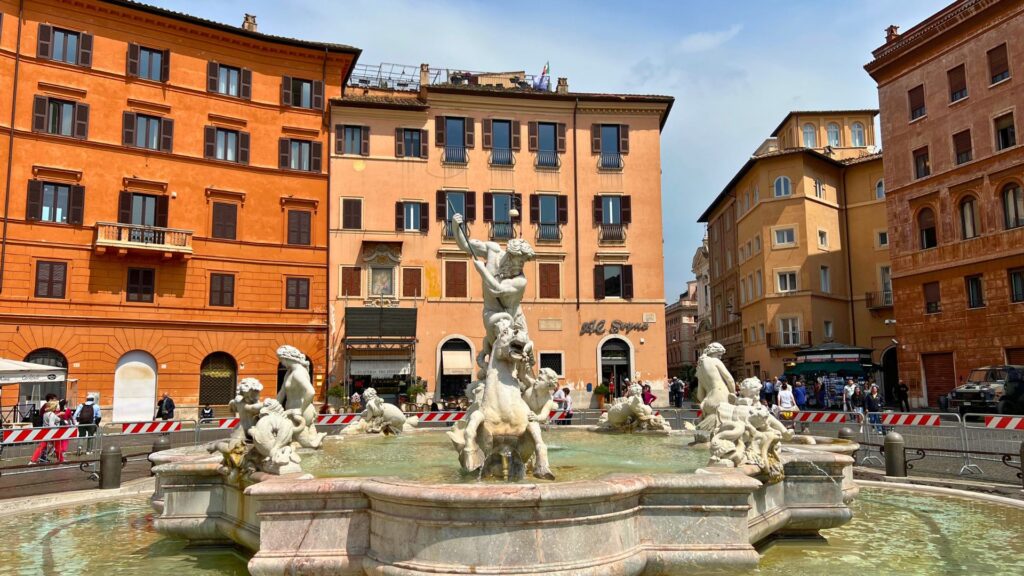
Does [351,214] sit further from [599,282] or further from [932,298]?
[932,298]

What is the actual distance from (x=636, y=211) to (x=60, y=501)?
31060mm

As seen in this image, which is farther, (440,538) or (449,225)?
(449,225)

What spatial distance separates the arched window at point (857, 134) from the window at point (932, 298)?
74.6ft

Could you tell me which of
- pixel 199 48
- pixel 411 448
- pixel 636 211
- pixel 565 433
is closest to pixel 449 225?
pixel 636 211

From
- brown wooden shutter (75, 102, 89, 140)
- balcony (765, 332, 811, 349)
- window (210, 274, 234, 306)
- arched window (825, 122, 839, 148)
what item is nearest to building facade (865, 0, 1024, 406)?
balcony (765, 332, 811, 349)

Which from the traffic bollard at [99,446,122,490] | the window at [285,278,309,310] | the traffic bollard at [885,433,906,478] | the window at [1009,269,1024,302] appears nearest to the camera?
the traffic bollard at [99,446,122,490]

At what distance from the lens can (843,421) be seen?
58.4ft

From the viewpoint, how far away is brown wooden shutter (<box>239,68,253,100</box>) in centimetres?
3375

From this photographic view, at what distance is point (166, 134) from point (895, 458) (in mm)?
30995

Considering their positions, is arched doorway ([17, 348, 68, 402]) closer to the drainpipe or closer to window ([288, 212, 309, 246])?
the drainpipe

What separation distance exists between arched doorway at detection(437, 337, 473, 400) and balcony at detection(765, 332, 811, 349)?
20853mm

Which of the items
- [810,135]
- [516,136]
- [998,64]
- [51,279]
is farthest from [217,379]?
[810,135]

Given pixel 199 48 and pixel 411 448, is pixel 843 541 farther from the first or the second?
pixel 199 48

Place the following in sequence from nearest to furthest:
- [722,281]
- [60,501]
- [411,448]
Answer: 1. [411,448]
2. [60,501]
3. [722,281]
